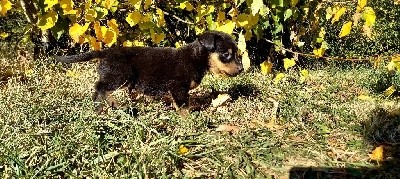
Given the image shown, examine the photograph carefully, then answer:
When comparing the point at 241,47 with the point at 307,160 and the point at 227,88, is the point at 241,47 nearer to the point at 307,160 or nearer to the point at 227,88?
the point at 227,88

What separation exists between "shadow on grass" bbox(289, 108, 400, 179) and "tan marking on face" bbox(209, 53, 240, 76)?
56.2 inches

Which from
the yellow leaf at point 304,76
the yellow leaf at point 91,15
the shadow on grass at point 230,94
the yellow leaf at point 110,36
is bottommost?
the yellow leaf at point 304,76

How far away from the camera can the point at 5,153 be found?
9.37ft

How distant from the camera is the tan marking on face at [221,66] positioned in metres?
4.86

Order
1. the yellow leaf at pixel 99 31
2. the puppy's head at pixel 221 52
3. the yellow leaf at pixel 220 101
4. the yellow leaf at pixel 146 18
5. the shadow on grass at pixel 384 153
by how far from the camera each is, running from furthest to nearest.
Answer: the yellow leaf at pixel 146 18, the yellow leaf at pixel 99 31, the puppy's head at pixel 221 52, the yellow leaf at pixel 220 101, the shadow on grass at pixel 384 153

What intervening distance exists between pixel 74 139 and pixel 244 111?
1.74m

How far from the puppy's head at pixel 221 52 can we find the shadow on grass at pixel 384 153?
4.79 feet

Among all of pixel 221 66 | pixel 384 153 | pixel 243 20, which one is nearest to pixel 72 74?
pixel 221 66

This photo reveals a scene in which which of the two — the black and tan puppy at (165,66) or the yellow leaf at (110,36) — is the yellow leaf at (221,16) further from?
the yellow leaf at (110,36)

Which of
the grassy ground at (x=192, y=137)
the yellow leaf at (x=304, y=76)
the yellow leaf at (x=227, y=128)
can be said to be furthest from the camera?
the yellow leaf at (x=304, y=76)

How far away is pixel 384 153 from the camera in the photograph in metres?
3.33

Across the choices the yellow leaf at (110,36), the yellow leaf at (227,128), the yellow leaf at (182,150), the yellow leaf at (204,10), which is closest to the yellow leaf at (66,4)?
the yellow leaf at (110,36)

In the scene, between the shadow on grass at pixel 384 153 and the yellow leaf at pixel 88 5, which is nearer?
the shadow on grass at pixel 384 153

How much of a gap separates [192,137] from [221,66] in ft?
5.15
